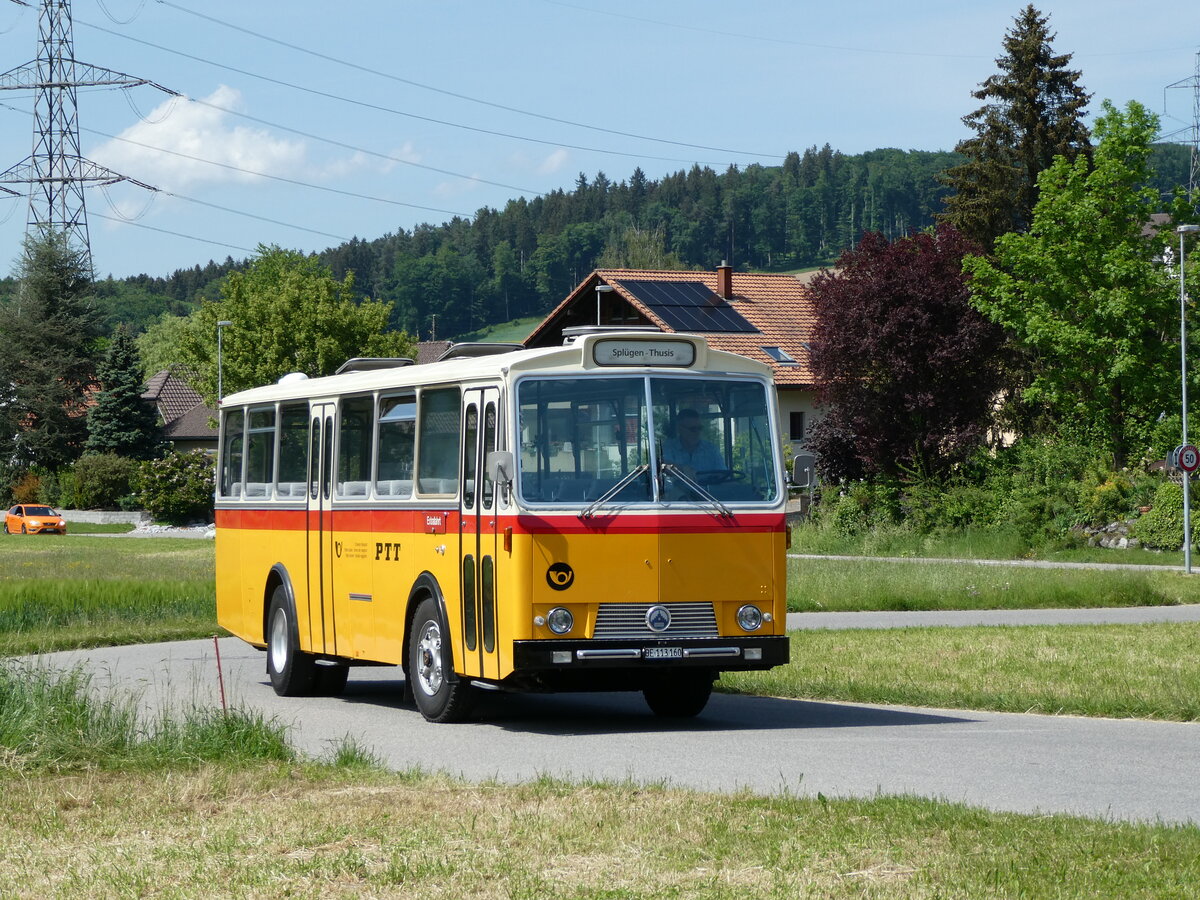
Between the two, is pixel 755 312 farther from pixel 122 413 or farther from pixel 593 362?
pixel 593 362

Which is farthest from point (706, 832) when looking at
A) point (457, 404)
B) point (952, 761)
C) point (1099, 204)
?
point (1099, 204)

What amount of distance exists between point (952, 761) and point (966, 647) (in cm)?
907

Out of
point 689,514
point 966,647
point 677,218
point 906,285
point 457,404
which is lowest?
point 966,647

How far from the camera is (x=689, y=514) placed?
13.4 meters

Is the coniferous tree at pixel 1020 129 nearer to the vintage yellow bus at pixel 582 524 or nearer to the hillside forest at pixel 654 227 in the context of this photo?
the vintage yellow bus at pixel 582 524

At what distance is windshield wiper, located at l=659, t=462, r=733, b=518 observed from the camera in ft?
44.4

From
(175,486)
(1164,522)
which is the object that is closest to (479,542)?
(1164,522)

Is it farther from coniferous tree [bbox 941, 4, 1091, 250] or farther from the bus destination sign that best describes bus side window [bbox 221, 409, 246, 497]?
coniferous tree [bbox 941, 4, 1091, 250]

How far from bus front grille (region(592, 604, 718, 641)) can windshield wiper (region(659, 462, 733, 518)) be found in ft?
2.39

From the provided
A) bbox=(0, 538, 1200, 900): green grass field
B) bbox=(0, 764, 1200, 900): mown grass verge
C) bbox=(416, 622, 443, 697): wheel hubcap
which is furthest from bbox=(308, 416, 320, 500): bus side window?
bbox=(0, 764, 1200, 900): mown grass verge

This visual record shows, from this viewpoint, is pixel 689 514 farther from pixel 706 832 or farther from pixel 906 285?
pixel 906 285

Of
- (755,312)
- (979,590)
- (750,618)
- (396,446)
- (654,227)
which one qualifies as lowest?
(979,590)

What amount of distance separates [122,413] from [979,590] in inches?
2383

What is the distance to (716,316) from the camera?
6844 centimetres
